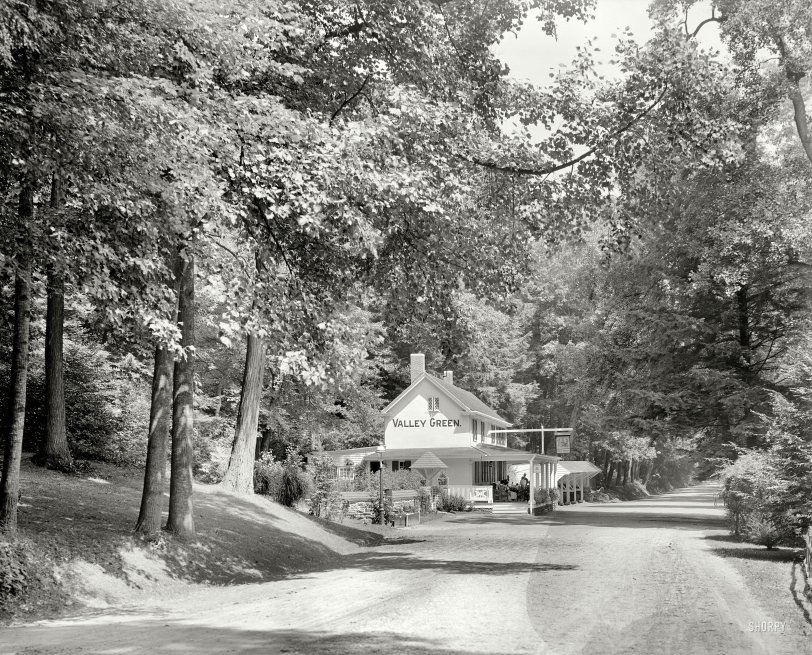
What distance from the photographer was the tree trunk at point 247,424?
2370 centimetres

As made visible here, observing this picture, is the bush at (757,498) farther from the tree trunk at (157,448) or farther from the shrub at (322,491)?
the tree trunk at (157,448)

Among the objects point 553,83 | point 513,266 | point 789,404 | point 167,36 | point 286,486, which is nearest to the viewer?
point 167,36

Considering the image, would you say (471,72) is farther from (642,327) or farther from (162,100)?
(642,327)

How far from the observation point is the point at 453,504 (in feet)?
153

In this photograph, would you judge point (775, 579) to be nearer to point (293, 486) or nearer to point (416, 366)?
point (293, 486)

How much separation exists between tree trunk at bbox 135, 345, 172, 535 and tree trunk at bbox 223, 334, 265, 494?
22.8 feet

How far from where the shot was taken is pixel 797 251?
101 ft

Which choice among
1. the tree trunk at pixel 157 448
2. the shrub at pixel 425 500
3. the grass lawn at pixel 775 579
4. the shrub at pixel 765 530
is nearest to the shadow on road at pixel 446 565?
the grass lawn at pixel 775 579

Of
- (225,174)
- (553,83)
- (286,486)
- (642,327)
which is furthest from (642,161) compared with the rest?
(642,327)

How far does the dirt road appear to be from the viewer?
30.5 ft

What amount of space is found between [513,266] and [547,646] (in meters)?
9.37

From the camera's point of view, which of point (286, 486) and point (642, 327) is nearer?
point (286, 486)

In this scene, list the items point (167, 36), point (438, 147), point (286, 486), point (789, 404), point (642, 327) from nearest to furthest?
point (167, 36), point (438, 147), point (789, 404), point (286, 486), point (642, 327)

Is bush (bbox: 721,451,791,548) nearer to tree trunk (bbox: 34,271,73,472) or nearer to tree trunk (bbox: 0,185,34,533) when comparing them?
tree trunk (bbox: 0,185,34,533)
